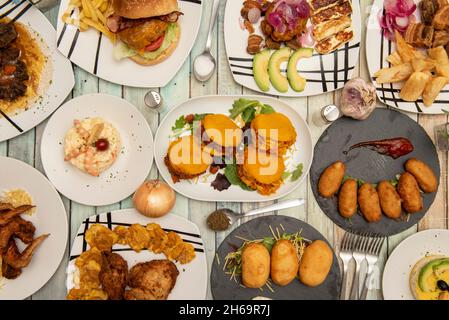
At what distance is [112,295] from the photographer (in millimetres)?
2025

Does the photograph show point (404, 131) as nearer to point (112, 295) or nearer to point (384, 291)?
point (384, 291)

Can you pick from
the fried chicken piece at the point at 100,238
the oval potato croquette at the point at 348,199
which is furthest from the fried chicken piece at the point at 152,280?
the oval potato croquette at the point at 348,199

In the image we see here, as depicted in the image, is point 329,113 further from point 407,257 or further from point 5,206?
point 5,206

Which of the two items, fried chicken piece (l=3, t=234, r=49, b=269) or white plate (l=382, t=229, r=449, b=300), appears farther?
white plate (l=382, t=229, r=449, b=300)

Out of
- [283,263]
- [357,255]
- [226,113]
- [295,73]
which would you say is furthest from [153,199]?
[357,255]

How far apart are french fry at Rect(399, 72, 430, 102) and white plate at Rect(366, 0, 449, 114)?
3 cm

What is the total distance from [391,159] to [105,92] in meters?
1.47

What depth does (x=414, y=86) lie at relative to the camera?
7.07ft

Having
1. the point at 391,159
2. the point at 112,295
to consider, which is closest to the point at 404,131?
the point at 391,159

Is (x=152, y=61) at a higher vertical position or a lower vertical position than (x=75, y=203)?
higher

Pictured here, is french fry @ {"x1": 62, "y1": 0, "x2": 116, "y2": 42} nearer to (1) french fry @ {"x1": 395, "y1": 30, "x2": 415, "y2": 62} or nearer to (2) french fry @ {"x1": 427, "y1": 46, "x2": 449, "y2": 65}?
(1) french fry @ {"x1": 395, "y1": 30, "x2": 415, "y2": 62}

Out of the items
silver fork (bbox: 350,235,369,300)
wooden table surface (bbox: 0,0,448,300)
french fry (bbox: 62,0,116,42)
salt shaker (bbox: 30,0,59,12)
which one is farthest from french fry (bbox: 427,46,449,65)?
salt shaker (bbox: 30,0,59,12)

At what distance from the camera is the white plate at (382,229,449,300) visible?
218cm

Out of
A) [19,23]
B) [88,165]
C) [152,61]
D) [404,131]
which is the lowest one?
[88,165]
